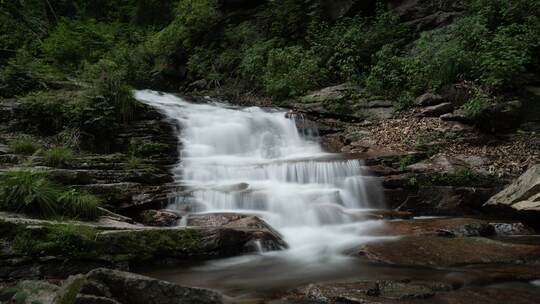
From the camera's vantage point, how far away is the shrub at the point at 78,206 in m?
6.14

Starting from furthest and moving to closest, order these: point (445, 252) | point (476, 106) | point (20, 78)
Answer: point (20, 78), point (476, 106), point (445, 252)

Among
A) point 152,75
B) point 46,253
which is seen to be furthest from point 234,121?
point 152,75

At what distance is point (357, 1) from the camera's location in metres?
16.0

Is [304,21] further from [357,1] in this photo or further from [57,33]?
[57,33]

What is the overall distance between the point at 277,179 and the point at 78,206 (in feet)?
14.1

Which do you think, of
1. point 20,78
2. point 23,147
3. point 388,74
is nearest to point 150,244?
point 23,147

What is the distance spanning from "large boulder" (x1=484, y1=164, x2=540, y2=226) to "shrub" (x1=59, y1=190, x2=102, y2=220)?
6826mm

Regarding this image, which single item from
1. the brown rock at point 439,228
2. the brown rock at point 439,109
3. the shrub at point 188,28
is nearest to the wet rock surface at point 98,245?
the brown rock at point 439,228

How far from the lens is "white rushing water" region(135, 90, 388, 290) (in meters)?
7.34

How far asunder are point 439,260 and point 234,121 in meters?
8.19

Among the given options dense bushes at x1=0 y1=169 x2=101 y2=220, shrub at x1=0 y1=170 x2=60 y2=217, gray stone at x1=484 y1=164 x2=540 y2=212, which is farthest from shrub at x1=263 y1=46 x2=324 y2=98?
shrub at x1=0 y1=170 x2=60 y2=217

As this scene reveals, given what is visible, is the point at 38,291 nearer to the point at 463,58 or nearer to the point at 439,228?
the point at 439,228

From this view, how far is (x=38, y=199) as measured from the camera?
5891 mm

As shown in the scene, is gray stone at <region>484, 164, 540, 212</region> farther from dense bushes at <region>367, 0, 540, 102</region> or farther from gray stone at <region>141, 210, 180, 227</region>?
gray stone at <region>141, 210, 180, 227</region>
